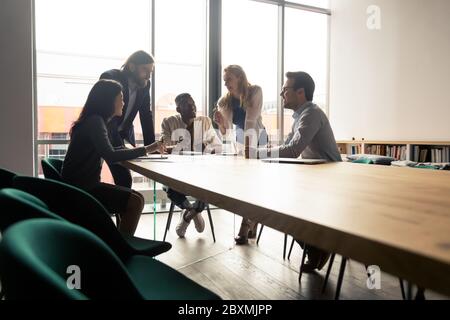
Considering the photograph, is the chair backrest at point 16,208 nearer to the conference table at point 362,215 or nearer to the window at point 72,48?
the conference table at point 362,215

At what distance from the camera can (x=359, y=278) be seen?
2512 mm

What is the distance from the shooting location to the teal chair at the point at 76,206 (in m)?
1.12

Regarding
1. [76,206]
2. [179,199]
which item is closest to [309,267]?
[179,199]

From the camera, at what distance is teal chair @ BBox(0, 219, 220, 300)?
387 mm

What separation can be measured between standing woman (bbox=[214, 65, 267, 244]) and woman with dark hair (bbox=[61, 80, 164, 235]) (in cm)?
117

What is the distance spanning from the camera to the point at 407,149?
5371mm

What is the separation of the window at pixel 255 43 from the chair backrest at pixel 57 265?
503 centimetres

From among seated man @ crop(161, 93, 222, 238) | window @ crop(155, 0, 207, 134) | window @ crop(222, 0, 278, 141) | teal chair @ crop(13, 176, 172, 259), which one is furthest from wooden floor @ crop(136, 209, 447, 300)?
window @ crop(222, 0, 278, 141)

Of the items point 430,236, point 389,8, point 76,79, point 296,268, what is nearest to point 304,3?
point 389,8

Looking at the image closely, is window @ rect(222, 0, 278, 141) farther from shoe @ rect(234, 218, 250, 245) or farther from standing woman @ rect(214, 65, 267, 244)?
shoe @ rect(234, 218, 250, 245)

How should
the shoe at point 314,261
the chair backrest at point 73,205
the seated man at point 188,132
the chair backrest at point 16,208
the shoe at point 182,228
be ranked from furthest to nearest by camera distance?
the seated man at point 188,132 → the shoe at point 182,228 → the shoe at point 314,261 → the chair backrest at point 73,205 → the chair backrest at point 16,208

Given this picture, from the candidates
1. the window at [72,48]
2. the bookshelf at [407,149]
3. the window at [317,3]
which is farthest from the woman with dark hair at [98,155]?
the window at [317,3]

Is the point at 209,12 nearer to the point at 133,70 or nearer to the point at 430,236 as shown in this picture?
the point at 133,70

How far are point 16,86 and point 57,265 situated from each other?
423cm
